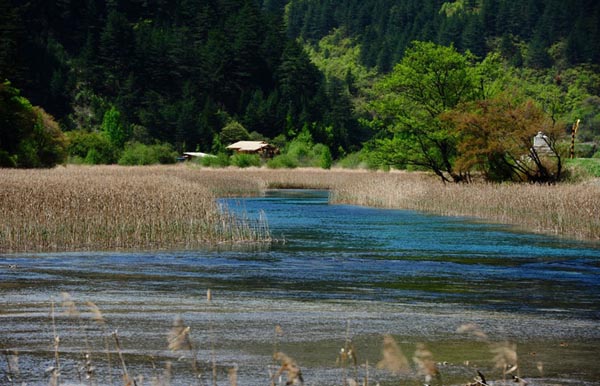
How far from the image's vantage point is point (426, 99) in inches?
2601

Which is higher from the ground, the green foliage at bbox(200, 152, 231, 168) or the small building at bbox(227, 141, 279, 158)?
the small building at bbox(227, 141, 279, 158)

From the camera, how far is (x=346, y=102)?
602ft

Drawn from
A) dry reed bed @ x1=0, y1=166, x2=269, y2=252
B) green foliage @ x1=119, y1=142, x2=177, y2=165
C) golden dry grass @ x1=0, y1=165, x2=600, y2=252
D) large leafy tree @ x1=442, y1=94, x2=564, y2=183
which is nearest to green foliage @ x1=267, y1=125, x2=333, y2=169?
green foliage @ x1=119, y1=142, x2=177, y2=165

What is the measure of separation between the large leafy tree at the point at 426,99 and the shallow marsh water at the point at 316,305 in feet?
106

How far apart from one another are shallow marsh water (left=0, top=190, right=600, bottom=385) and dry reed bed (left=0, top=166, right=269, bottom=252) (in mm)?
1646

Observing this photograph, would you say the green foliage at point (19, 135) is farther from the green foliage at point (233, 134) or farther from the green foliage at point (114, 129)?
the green foliage at point (233, 134)

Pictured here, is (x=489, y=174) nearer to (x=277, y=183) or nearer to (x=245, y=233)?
(x=277, y=183)

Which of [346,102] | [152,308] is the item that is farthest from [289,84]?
[152,308]

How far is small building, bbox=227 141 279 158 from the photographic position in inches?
5669

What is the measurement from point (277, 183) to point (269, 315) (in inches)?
2435

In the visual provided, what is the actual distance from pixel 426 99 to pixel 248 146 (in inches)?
3232

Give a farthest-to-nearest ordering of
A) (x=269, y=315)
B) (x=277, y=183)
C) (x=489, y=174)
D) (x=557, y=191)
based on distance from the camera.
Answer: (x=277, y=183) < (x=489, y=174) < (x=557, y=191) < (x=269, y=315)

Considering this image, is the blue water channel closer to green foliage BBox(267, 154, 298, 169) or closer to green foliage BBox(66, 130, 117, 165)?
green foliage BBox(267, 154, 298, 169)

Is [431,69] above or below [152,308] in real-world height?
above
